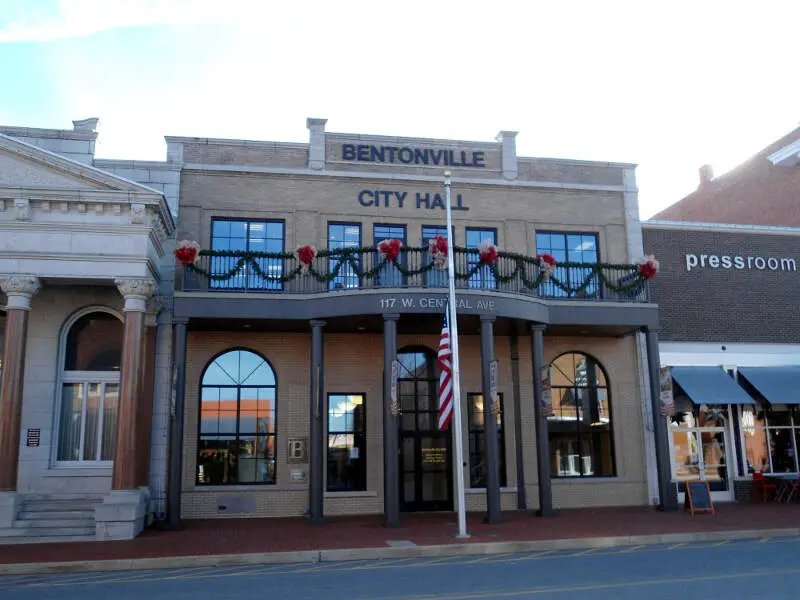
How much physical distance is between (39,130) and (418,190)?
1016 centimetres

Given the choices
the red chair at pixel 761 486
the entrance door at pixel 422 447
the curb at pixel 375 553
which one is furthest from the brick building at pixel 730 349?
the entrance door at pixel 422 447

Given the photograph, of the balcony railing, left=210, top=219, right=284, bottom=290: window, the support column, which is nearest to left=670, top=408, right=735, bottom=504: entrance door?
the balcony railing

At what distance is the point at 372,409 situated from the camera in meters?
20.5

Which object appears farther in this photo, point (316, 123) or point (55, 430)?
point (316, 123)

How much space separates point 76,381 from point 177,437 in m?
3.43

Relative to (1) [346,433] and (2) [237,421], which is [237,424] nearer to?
(2) [237,421]

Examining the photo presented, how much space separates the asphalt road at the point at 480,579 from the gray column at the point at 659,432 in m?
6.16

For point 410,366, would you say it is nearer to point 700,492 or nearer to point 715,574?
point 700,492

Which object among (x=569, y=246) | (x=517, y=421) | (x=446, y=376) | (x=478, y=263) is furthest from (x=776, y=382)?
(x=446, y=376)

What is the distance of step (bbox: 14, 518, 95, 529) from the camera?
15875 millimetres

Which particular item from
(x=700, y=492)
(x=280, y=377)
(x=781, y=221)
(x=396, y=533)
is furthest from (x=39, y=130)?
(x=781, y=221)

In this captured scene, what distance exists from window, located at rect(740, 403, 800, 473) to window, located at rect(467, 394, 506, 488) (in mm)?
7429

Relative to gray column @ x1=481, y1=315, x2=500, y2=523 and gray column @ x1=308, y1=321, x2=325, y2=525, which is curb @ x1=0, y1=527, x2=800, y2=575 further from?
gray column @ x1=308, y1=321, x2=325, y2=525

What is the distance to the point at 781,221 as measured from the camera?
99.7 ft
